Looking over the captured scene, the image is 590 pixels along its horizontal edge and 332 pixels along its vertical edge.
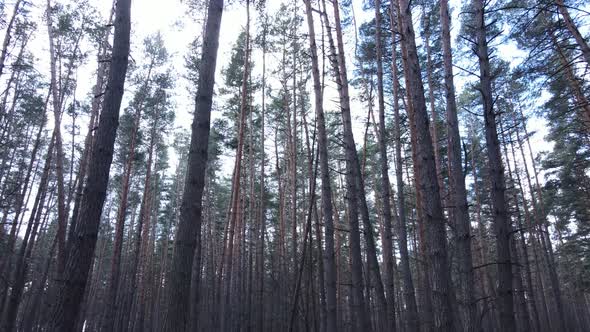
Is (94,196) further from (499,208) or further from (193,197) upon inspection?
(499,208)

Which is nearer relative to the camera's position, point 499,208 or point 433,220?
point 433,220

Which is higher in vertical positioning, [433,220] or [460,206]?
[460,206]

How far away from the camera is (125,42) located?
4.79m

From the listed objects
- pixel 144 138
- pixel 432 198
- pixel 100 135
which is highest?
pixel 144 138

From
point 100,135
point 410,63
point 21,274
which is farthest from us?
point 21,274

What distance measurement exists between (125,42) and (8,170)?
20.6 m

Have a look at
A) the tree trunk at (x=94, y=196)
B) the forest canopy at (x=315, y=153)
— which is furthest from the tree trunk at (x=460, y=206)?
the tree trunk at (x=94, y=196)

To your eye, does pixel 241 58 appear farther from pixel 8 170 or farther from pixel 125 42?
pixel 8 170

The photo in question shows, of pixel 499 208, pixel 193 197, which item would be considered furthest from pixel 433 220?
pixel 193 197

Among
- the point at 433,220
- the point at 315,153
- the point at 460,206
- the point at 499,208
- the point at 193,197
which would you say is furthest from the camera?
the point at 315,153

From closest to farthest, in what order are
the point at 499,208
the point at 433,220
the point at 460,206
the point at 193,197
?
1. the point at 193,197
2. the point at 433,220
3. the point at 499,208
4. the point at 460,206

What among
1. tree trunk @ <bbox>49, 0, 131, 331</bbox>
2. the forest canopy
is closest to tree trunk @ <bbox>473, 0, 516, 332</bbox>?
the forest canopy

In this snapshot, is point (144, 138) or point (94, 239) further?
point (144, 138)

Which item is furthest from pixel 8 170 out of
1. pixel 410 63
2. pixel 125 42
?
pixel 410 63
